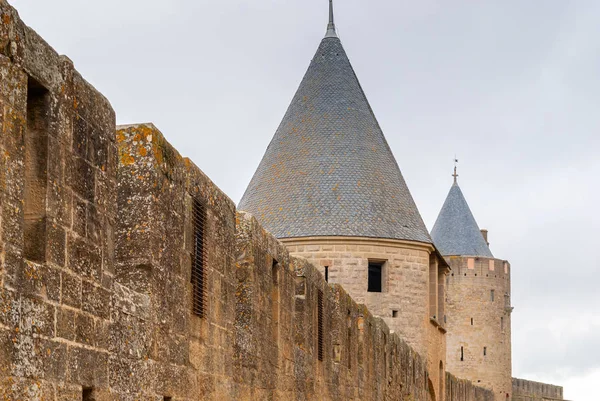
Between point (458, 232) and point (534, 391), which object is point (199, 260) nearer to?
point (458, 232)

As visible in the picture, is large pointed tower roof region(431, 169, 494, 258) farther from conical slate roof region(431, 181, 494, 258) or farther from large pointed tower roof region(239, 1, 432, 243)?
large pointed tower roof region(239, 1, 432, 243)

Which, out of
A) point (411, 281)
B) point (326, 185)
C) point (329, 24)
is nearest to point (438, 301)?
point (411, 281)

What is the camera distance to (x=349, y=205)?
25953 millimetres

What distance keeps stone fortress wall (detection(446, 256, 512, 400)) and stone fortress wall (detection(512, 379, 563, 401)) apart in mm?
4629

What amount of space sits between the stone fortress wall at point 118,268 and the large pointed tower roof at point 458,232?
39498 mm

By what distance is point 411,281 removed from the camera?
26.6 meters

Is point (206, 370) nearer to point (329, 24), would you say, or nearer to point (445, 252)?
point (329, 24)

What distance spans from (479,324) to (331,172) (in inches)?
900

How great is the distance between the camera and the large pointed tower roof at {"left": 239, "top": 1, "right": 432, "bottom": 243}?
2589cm

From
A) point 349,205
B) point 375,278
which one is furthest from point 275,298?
point 375,278

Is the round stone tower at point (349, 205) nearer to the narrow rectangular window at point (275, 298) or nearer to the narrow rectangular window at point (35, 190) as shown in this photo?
the narrow rectangular window at point (275, 298)

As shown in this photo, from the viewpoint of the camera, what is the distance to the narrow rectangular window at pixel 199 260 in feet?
22.2

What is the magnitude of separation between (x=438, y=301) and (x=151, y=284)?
23.1m

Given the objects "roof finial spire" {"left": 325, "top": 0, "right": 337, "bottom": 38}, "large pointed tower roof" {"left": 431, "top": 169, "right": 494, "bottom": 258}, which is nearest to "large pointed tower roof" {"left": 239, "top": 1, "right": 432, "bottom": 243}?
"roof finial spire" {"left": 325, "top": 0, "right": 337, "bottom": 38}
